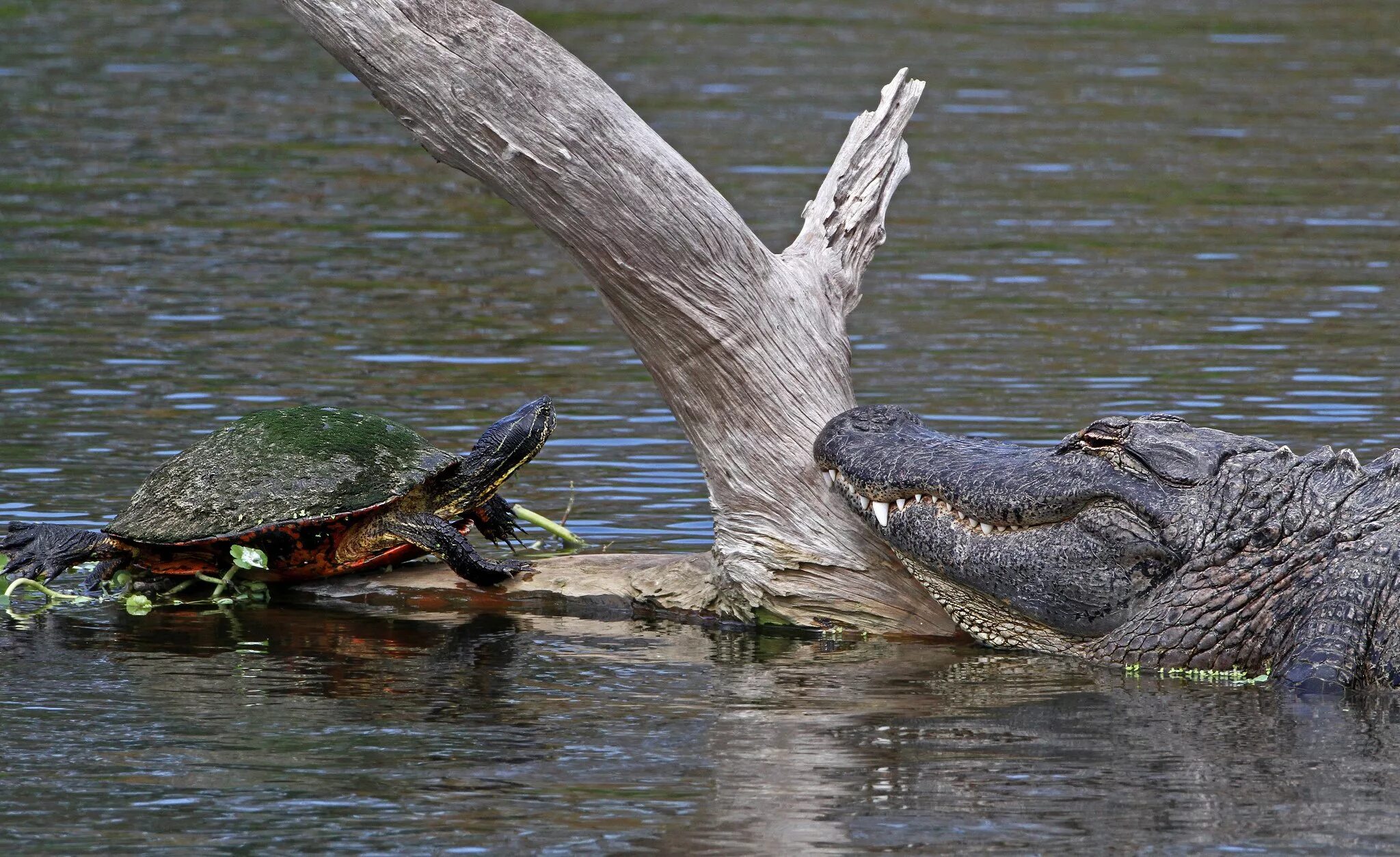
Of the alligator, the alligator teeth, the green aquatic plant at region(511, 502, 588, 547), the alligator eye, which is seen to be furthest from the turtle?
the alligator eye

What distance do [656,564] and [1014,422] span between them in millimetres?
3227

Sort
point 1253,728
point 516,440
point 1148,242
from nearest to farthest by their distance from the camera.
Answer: point 1253,728
point 516,440
point 1148,242

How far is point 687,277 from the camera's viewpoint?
7.26 meters

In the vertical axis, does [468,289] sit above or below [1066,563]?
above

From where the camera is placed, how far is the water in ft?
17.4

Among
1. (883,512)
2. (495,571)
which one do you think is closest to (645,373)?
(495,571)

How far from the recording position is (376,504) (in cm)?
755

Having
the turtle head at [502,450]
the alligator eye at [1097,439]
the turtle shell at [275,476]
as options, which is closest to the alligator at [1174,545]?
the alligator eye at [1097,439]

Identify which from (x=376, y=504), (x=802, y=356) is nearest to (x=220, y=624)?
(x=376, y=504)

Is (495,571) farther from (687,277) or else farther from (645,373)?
(645,373)

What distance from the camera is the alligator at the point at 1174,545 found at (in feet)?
21.5

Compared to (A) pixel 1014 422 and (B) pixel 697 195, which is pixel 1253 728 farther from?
(A) pixel 1014 422

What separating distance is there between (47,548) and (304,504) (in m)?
1.14

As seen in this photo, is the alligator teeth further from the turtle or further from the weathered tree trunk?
the turtle
